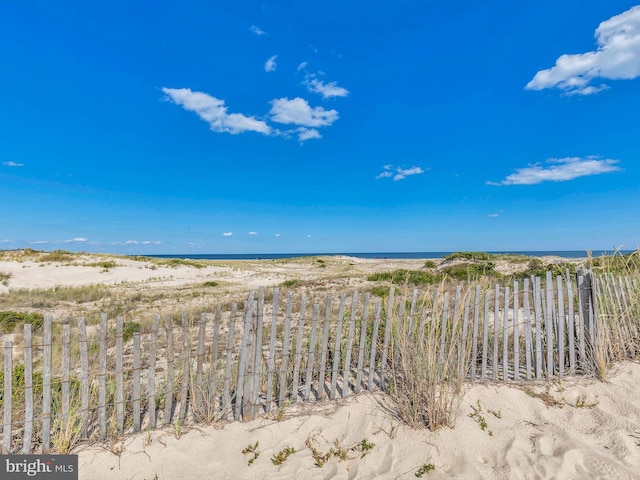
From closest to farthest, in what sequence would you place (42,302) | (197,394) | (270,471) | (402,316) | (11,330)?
(270,471)
(197,394)
(402,316)
(11,330)
(42,302)

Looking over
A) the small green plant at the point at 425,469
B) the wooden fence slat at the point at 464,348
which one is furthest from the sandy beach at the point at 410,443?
the wooden fence slat at the point at 464,348

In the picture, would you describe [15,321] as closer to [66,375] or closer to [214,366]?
[66,375]

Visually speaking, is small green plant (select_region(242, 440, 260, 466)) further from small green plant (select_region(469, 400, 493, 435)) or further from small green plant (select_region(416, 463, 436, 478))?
small green plant (select_region(469, 400, 493, 435))

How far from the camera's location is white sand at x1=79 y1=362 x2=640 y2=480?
9.73 feet

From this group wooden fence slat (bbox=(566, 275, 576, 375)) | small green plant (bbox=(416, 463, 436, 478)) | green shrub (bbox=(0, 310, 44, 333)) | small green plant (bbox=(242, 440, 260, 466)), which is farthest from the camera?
green shrub (bbox=(0, 310, 44, 333))

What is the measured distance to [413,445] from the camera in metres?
3.26

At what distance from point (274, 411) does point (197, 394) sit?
0.89 metres

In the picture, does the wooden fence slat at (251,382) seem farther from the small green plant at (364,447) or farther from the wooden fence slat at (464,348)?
the wooden fence slat at (464,348)

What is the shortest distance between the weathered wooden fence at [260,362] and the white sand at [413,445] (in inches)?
10.2

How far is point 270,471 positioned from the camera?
3.04 m

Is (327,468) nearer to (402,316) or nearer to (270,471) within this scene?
(270,471)

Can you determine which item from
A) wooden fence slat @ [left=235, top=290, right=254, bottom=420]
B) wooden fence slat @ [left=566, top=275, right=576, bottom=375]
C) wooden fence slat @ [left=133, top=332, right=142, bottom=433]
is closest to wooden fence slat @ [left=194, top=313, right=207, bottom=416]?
wooden fence slat @ [left=235, top=290, right=254, bottom=420]

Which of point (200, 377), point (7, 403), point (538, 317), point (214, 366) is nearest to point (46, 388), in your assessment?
point (7, 403)

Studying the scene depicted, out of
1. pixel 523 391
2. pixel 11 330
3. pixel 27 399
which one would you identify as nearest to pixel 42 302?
pixel 11 330
